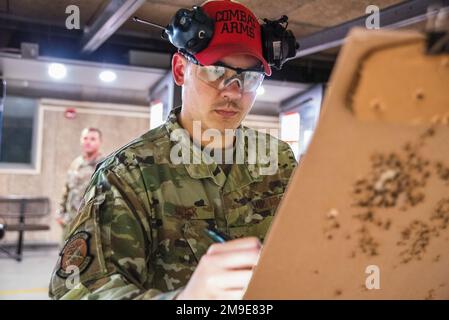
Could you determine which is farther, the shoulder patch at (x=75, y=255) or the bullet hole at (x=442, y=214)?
the shoulder patch at (x=75, y=255)

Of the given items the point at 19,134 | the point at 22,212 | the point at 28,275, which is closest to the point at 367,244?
the point at 28,275

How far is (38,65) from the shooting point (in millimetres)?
6051

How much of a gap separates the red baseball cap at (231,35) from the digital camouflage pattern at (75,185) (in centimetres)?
418

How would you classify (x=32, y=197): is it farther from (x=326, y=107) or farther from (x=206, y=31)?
(x=326, y=107)

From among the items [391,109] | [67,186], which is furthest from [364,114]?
[67,186]

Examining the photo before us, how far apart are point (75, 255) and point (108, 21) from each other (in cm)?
377

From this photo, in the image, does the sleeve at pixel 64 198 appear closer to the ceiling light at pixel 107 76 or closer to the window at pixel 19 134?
the ceiling light at pixel 107 76

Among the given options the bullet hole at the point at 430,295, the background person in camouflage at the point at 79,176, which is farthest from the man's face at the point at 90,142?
the bullet hole at the point at 430,295

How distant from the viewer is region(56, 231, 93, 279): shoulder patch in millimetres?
896

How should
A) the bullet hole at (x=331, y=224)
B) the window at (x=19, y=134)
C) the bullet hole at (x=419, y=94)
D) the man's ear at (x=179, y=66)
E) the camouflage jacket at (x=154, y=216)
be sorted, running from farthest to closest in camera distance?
1. the window at (x=19, y=134)
2. the man's ear at (x=179, y=66)
3. the camouflage jacket at (x=154, y=216)
4. the bullet hole at (x=331, y=224)
5. the bullet hole at (x=419, y=94)

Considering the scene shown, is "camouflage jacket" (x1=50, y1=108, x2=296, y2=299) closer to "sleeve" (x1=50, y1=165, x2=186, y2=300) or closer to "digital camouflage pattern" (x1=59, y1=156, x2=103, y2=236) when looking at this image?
"sleeve" (x1=50, y1=165, x2=186, y2=300)

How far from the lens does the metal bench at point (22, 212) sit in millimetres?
7402
